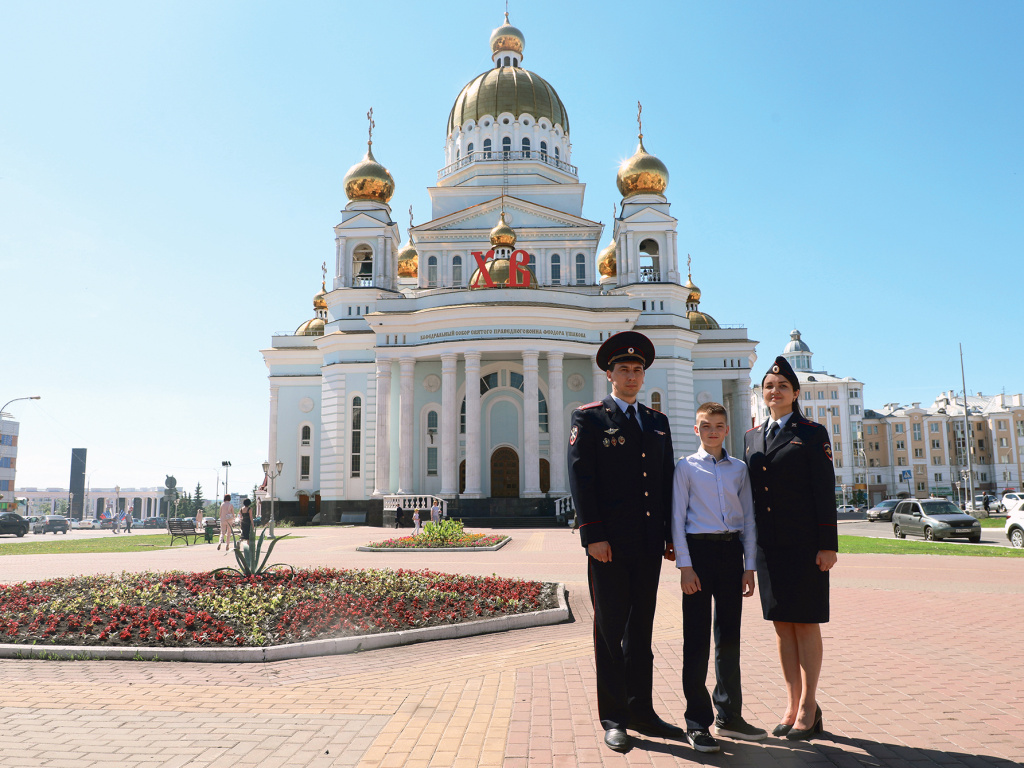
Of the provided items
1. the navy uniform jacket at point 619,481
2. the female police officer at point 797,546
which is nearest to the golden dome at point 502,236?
the navy uniform jacket at point 619,481

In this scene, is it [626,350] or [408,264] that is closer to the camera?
[626,350]

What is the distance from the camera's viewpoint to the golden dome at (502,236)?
38688mm

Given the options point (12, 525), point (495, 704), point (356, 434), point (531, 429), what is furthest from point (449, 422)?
point (495, 704)

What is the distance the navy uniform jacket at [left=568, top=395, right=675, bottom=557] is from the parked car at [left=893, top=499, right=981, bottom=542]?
2444 centimetres

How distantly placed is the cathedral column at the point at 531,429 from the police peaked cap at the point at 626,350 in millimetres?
28234

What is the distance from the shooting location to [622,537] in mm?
5047

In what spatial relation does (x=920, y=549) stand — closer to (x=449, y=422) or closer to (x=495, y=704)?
(x=495, y=704)

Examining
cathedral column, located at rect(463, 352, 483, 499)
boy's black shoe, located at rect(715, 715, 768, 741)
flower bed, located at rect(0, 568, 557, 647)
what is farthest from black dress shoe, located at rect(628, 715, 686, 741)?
cathedral column, located at rect(463, 352, 483, 499)

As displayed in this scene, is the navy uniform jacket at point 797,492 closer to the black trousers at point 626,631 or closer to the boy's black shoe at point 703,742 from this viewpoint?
the black trousers at point 626,631

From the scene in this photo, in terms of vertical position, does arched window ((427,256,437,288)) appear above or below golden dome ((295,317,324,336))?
above

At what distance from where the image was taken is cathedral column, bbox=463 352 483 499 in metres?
34.2

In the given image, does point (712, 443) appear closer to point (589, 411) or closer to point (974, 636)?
point (589, 411)

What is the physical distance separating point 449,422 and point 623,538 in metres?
30.1

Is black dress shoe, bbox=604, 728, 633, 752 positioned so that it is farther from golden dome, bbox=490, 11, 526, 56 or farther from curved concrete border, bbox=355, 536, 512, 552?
A: golden dome, bbox=490, 11, 526, 56
